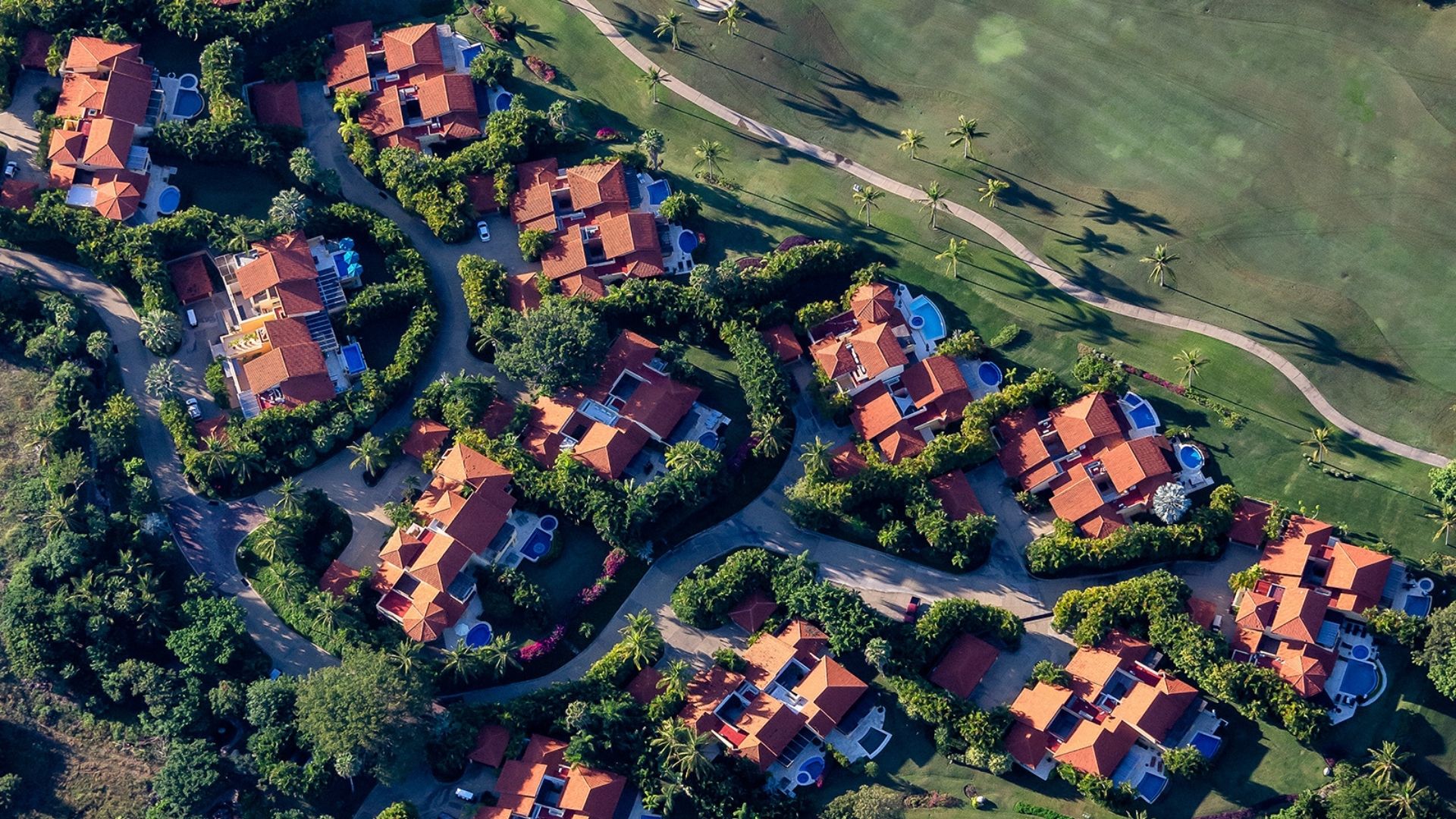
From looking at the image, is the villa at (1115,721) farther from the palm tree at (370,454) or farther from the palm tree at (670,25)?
the palm tree at (670,25)

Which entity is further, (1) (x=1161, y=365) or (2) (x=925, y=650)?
(1) (x=1161, y=365)

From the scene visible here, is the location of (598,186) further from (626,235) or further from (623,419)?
(623,419)

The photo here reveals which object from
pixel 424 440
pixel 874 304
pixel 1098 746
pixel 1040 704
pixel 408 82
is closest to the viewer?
pixel 1098 746

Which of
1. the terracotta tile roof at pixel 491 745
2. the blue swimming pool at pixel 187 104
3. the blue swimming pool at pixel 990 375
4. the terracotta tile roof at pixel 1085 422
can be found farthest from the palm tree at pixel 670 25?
the terracotta tile roof at pixel 491 745

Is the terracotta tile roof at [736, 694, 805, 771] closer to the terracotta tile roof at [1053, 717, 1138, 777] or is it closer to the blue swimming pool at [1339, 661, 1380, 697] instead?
the terracotta tile roof at [1053, 717, 1138, 777]

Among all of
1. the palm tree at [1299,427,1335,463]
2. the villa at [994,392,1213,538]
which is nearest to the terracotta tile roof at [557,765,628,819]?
the villa at [994,392,1213,538]

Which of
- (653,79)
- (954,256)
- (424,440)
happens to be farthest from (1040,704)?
(653,79)

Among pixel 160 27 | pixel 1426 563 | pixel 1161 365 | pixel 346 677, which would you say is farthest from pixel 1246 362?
pixel 160 27

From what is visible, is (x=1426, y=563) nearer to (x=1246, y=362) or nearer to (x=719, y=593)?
(x=1246, y=362)
